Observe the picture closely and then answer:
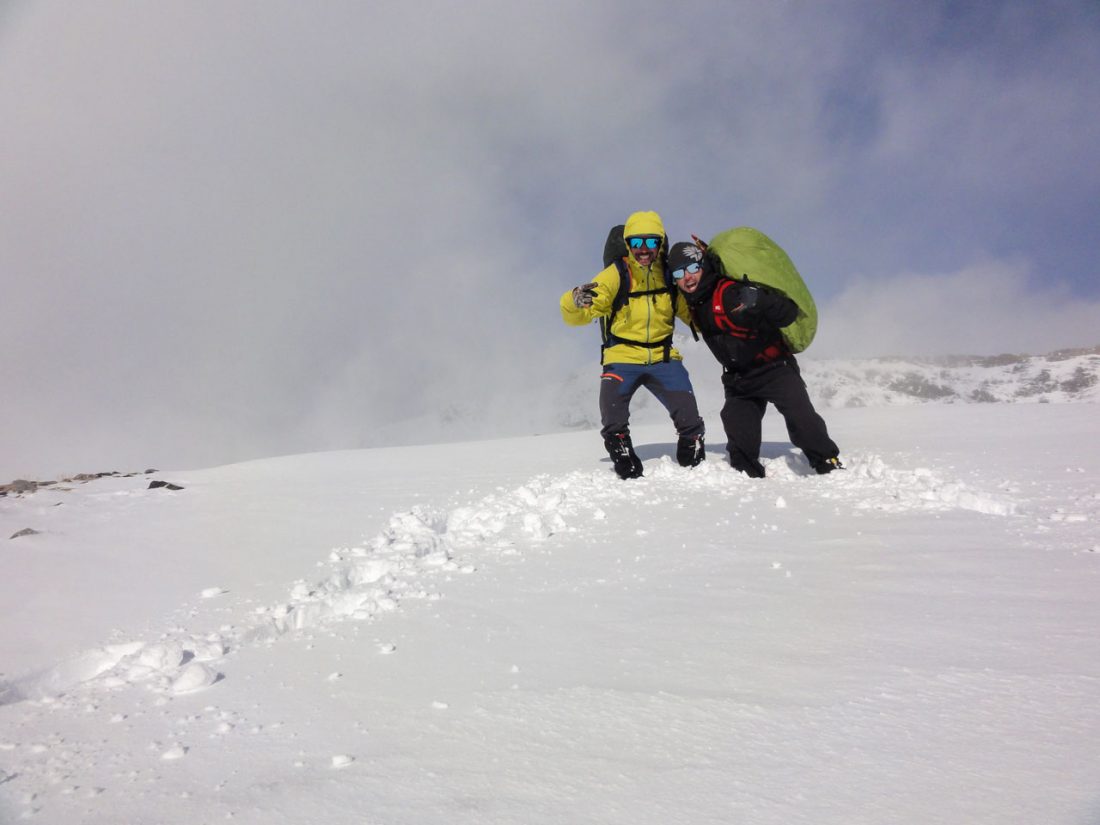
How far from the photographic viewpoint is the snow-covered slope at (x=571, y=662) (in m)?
1.17

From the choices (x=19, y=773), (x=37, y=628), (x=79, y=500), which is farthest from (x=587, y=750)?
(x=79, y=500)

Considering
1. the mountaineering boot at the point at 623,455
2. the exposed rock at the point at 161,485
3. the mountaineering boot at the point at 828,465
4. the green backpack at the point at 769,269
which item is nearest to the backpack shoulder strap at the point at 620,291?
the green backpack at the point at 769,269

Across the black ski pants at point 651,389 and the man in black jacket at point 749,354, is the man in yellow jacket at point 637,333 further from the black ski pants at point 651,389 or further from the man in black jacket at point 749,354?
the man in black jacket at point 749,354

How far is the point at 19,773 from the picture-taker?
129cm

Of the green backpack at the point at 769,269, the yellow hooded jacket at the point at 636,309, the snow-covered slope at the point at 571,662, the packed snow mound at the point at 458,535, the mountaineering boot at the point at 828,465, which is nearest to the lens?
the snow-covered slope at the point at 571,662

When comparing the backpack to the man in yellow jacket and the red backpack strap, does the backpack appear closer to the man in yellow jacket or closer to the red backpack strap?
the man in yellow jacket

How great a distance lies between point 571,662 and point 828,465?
345 cm

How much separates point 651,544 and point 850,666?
1.39m

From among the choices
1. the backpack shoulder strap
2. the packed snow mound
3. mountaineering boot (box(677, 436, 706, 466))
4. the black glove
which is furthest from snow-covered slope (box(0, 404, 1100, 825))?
the backpack shoulder strap

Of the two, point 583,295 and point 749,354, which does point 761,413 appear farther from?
point 583,295

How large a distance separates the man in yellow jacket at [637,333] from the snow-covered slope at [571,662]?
1373 millimetres

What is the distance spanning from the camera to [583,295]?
16.5 ft

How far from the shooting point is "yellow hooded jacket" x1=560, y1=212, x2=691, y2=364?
515 cm

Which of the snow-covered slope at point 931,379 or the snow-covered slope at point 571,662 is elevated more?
the snow-covered slope at point 931,379
